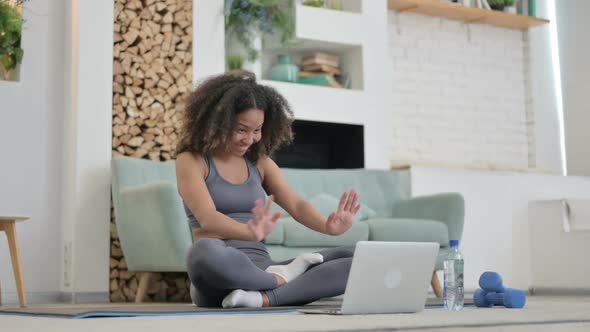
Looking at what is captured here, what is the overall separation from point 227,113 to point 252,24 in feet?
A: 8.54

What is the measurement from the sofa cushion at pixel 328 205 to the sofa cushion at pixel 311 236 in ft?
0.82

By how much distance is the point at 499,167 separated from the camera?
6.30 meters

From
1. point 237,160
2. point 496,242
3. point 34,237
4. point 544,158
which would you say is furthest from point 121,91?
point 544,158

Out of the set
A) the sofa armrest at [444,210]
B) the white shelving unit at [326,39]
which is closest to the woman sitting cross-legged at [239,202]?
the sofa armrest at [444,210]

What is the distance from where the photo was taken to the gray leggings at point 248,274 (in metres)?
2.76

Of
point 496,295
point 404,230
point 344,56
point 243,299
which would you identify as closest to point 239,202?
point 243,299

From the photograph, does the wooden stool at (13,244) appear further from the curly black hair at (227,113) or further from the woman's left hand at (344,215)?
the woman's left hand at (344,215)

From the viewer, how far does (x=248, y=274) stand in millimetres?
2760

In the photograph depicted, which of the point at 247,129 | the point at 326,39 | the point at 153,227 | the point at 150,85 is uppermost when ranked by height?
the point at 326,39

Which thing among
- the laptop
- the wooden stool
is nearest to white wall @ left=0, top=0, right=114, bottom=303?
the wooden stool

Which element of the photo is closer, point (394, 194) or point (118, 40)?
point (118, 40)

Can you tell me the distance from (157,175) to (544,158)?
10.3 ft

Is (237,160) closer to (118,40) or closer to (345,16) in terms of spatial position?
(118,40)

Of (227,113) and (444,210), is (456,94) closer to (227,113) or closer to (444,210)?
(444,210)
